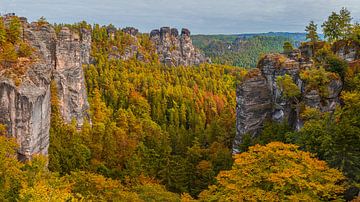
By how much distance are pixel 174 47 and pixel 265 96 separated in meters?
105

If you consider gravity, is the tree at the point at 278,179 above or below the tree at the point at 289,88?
below

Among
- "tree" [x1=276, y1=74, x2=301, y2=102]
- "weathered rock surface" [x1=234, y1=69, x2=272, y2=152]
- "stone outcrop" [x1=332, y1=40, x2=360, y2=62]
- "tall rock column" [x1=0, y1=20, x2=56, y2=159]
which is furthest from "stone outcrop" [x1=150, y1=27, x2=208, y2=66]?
"tree" [x1=276, y1=74, x2=301, y2=102]

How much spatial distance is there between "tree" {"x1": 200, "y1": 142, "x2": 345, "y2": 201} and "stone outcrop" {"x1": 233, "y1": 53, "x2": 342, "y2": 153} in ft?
52.9

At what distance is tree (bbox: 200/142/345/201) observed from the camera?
23016mm

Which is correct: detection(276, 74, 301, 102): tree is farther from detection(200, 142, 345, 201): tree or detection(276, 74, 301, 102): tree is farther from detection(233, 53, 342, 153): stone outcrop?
detection(200, 142, 345, 201): tree

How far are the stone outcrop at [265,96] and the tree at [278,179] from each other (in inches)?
635

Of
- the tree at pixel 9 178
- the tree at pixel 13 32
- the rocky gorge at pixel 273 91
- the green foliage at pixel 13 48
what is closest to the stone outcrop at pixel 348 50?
the rocky gorge at pixel 273 91

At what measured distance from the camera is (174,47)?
148500mm

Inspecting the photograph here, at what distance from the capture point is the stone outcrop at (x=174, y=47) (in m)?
140

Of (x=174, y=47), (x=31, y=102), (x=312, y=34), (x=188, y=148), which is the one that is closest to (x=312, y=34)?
(x=312, y=34)

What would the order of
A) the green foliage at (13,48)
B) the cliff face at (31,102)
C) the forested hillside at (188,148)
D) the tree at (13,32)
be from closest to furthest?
the forested hillside at (188,148) → the cliff face at (31,102) → the green foliage at (13,48) → the tree at (13,32)

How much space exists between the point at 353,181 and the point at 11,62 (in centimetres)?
3329

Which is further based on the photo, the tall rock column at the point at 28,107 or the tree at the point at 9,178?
the tall rock column at the point at 28,107

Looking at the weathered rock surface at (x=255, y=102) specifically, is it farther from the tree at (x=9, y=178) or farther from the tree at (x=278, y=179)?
the tree at (x=9, y=178)
